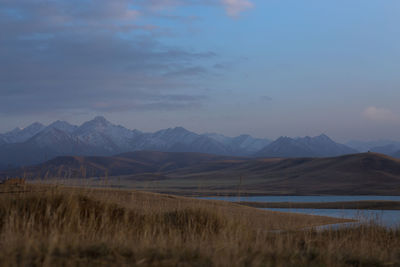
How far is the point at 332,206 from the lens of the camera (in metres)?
45.6

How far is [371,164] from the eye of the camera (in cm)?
9788

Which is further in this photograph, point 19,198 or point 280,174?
point 280,174

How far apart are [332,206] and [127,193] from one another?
3122 cm

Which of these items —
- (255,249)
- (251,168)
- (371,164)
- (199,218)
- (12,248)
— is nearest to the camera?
(12,248)

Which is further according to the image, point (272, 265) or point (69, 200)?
point (69, 200)

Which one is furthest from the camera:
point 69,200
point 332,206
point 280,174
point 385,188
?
point 280,174

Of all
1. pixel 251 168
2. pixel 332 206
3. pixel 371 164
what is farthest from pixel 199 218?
pixel 251 168

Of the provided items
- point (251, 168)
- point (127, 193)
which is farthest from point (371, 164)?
point (127, 193)

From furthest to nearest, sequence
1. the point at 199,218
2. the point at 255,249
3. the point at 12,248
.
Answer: the point at 199,218 < the point at 255,249 < the point at 12,248

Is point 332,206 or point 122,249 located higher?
point 122,249

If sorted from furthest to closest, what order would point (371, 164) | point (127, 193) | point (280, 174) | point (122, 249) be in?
point (280, 174), point (371, 164), point (127, 193), point (122, 249)

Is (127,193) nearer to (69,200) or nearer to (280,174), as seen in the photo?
(69,200)

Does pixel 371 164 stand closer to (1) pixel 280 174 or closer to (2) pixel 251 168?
(1) pixel 280 174

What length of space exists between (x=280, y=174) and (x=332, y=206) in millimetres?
68274
